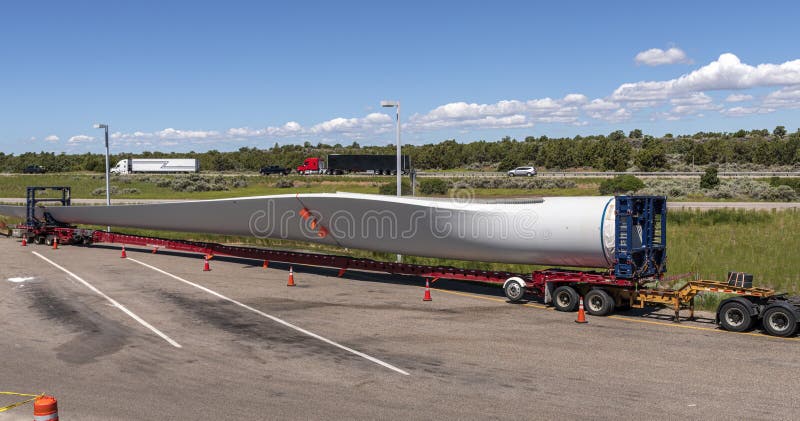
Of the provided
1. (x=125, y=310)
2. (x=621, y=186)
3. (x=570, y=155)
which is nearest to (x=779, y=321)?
(x=125, y=310)

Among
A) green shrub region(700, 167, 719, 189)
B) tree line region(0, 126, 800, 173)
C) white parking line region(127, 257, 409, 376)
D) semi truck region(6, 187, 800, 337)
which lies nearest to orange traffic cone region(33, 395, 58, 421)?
white parking line region(127, 257, 409, 376)

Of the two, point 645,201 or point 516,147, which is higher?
point 516,147

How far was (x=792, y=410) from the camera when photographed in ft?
32.9

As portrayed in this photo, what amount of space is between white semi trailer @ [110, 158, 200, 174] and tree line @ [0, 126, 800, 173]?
16630 mm

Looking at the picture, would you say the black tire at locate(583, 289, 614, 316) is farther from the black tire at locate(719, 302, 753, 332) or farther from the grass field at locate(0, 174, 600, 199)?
the grass field at locate(0, 174, 600, 199)

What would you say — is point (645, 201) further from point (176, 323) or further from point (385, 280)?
point (176, 323)

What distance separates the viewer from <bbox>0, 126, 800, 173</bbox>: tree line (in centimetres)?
10288

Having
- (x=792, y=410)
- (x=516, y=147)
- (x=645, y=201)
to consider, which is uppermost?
(x=516, y=147)

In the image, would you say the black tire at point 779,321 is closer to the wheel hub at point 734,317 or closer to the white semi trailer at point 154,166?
the wheel hub at point 734,317

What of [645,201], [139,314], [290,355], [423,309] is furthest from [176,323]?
[645,201]

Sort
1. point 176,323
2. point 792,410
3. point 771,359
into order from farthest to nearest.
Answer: point 176,323
point 771,359
point 792,410

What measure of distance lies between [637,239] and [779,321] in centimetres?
382

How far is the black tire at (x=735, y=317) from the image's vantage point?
14703 millimetres

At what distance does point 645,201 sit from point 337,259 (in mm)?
11020
